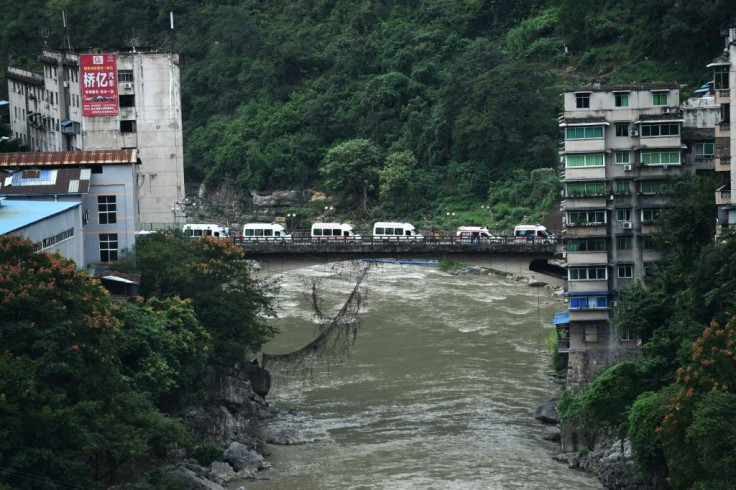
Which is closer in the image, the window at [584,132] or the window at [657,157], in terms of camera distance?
the window at [584,132]

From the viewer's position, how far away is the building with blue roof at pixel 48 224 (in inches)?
2404

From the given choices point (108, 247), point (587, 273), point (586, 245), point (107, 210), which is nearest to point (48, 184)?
point (107, 210)

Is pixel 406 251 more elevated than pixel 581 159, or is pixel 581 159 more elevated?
pixel 581 159

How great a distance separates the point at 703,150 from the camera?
6706cm

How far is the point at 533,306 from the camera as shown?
84938 millimetres

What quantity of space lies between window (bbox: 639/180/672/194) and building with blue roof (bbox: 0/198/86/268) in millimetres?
19905

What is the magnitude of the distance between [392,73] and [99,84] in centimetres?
2662

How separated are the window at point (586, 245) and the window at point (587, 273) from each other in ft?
2.11

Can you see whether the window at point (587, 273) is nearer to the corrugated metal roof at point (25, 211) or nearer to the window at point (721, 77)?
the window at point (721, 77)

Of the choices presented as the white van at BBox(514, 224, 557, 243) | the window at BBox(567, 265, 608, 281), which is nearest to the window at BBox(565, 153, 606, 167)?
the window at BBox(567, 265, 608, 281)

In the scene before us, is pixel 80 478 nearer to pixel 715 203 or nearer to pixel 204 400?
pixel 204 400

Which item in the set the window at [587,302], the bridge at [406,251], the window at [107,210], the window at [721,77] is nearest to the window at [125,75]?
the bridge at [406,251]

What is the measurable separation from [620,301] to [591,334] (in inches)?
89.1

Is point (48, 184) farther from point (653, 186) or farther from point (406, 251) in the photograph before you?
point (653, 186)
